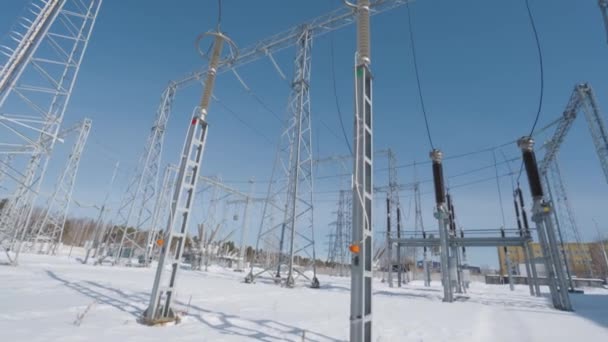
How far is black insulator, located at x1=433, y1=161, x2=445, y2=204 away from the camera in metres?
12.5

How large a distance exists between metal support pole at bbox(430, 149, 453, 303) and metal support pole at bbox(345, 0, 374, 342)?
31.6ft

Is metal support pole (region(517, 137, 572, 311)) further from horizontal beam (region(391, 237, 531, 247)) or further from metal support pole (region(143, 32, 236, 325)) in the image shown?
metal support pole (region(143, 32, 236, 325))

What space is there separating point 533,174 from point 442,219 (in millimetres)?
3860

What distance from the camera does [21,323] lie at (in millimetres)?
3406

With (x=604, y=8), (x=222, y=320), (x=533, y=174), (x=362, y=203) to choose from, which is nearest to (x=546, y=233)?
(x=533, y=174)

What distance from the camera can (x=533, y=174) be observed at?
11.1 metres

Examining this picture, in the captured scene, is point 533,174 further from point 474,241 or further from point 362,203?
point 362,203

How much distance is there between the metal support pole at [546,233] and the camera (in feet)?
31.9

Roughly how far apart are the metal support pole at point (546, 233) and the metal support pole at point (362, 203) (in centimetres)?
1034

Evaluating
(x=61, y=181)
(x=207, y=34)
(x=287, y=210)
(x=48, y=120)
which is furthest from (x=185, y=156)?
(x=61, y=181)

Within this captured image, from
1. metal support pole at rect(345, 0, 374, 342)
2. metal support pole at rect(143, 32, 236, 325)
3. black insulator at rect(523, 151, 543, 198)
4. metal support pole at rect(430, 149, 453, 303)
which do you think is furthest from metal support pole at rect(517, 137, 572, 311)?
metal support pole at rect(143, 32, 236, 325)

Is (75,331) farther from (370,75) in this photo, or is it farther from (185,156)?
(370,75)

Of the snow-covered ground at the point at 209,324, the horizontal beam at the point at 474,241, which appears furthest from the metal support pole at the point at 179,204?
the horizontal beam at the point at 474,241

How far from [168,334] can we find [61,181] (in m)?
22.7
